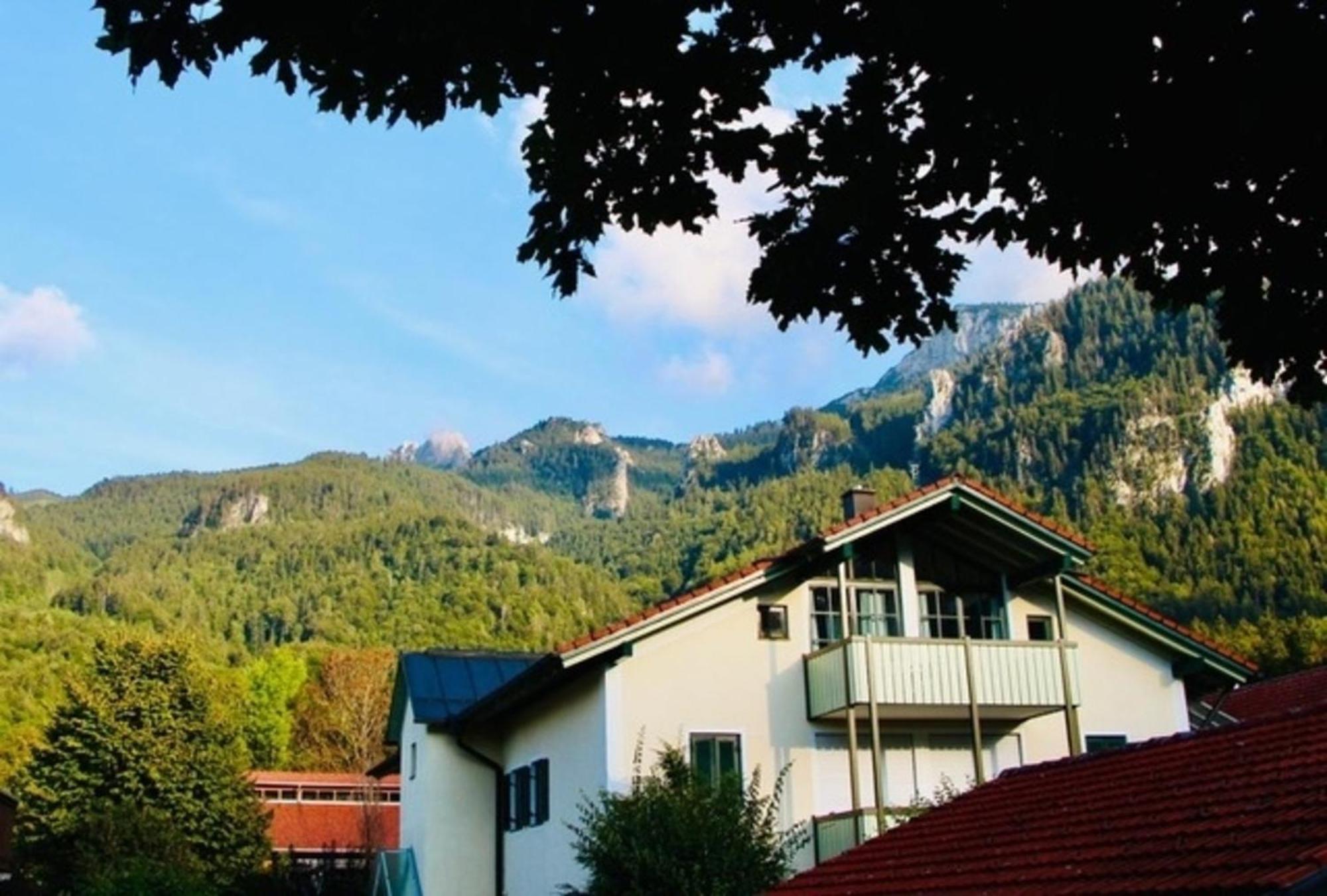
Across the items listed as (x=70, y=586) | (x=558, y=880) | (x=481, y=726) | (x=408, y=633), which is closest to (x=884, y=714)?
(x=558, y=880)

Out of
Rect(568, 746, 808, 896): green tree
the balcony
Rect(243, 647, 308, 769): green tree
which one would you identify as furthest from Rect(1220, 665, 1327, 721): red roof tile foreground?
Rect(243, 647, 308, 769): green tree

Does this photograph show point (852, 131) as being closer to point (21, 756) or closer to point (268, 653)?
point (21, 756)

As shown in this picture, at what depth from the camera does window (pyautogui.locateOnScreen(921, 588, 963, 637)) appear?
84.2ft

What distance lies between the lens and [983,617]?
26016 millimetres

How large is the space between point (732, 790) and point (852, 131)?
14192 mm

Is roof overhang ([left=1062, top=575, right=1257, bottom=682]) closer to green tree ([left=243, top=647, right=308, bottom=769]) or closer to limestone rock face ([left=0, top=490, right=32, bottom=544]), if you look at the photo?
green tree ([left=243, top=647, right=308, bottom=769])

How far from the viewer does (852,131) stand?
6.67 m

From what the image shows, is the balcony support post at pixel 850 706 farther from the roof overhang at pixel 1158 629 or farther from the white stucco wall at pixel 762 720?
the roof overhang at pixel 1158 629

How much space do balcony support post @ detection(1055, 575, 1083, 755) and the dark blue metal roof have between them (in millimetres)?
9045

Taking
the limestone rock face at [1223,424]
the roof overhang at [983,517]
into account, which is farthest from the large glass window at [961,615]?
the limestone rock face at [1223,424]

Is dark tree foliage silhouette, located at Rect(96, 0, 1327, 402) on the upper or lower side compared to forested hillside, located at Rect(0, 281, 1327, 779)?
lower

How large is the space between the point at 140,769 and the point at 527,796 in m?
23.7

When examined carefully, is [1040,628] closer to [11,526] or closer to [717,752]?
[717,752]

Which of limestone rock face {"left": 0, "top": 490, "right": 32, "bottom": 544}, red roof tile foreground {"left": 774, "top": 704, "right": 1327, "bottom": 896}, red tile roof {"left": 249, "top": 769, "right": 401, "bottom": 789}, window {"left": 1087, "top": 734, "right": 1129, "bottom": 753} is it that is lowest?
red roof tile foreground {"left": 774, "top": 704, "right": 1327, "bottom": 896}
